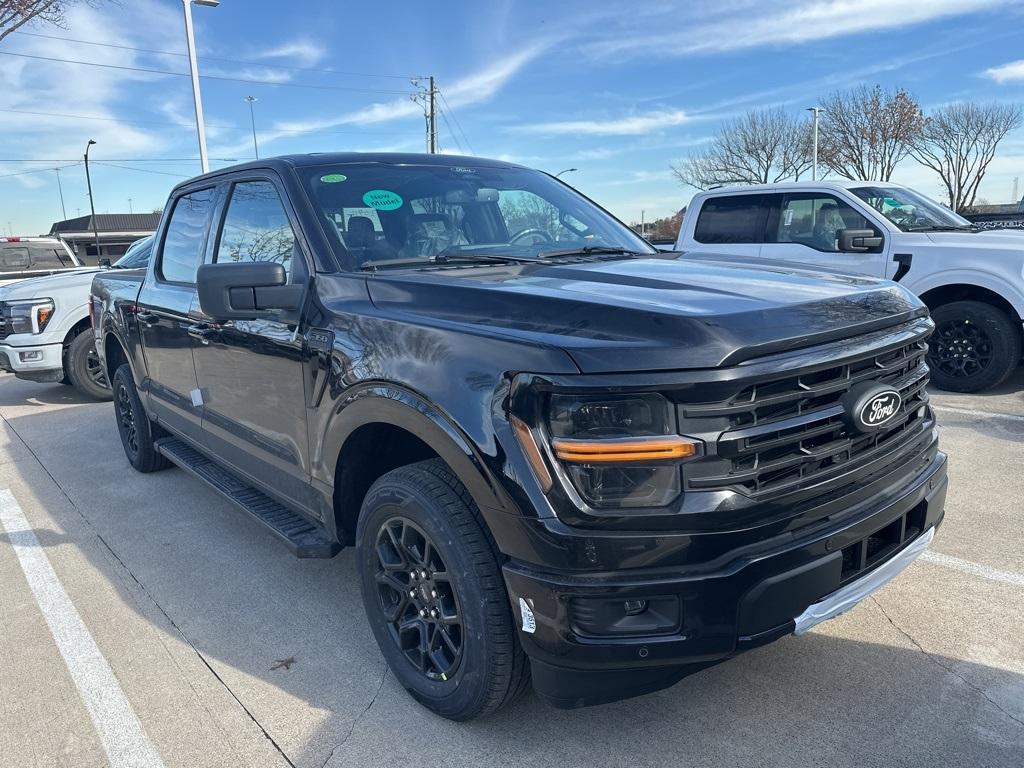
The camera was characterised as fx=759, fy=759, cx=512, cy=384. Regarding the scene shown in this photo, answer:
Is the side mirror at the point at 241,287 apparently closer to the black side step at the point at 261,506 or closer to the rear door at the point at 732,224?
the black side step at the point at 261,506

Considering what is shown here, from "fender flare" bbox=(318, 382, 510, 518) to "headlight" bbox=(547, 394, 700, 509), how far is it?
0.24 metres

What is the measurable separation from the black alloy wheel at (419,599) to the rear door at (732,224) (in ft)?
19.2

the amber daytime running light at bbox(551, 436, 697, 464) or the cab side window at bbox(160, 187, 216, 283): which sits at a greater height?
the cab side window at bbox(160, 187, 216, 283)

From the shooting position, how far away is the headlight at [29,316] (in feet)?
26.0

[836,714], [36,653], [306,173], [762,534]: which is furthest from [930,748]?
[36,653]

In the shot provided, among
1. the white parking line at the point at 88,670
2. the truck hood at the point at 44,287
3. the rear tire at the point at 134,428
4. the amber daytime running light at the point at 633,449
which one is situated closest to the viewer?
the amber daytime running light at the point at 633,449

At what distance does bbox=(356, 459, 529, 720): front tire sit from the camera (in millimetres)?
2209

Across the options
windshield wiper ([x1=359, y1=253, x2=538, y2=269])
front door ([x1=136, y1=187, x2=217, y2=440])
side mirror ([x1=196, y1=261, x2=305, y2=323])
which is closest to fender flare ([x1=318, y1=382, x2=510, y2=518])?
side mirror ([x1=196, y1=261, x2=305, y2=323])

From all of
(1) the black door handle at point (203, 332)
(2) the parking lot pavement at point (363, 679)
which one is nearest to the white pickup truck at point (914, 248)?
(2) the parking lot pavement at point (363, 679)

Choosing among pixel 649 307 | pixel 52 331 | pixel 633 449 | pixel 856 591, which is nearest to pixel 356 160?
pixel 649 307

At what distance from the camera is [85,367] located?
8289 millimetres

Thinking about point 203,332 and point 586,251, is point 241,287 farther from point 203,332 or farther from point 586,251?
point 586,251

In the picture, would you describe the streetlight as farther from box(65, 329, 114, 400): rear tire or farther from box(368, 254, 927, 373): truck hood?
box(368, 254, 927, 373): truck hood

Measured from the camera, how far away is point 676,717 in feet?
8.24
